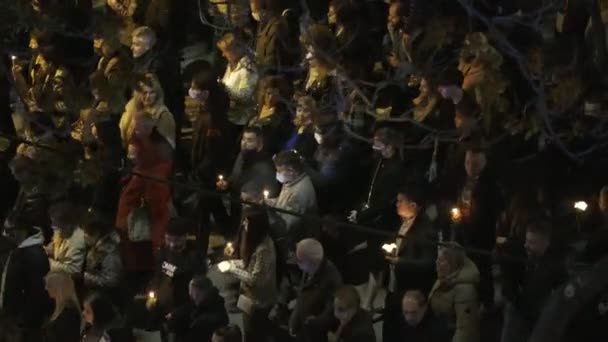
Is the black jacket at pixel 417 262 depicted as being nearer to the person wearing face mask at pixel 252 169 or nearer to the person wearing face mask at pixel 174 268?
the person wearing face mask at pixel 174 268

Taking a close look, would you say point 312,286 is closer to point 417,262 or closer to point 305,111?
point 417,262

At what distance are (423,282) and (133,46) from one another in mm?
4318

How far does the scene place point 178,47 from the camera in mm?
14609

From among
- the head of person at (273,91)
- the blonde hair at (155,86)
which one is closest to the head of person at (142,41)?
the blonde hair at (155,86)

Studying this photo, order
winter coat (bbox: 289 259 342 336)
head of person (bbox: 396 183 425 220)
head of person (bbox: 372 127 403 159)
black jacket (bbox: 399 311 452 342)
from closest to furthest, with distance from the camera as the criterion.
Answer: black jacket (bbox: 399 311 452 342)
winter coat (bbox: 289 259 342 336)
head of person (bbox: 396 183 425 220)
head of person (bbox: 372 127 403 159)

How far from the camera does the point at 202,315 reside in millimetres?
11016

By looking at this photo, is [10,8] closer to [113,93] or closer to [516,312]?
[113,93]

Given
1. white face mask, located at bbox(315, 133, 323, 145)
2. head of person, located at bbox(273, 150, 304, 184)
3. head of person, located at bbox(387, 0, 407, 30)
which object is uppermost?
head of person, located at bbox(387, 0, 407, 30)

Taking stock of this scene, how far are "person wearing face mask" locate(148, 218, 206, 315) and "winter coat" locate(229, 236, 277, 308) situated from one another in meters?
0.44

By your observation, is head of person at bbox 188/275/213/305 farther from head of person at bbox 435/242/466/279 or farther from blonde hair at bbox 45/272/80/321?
head of person at bbox 435/242/466/279

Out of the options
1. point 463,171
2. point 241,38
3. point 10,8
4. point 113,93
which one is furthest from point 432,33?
point 10,8

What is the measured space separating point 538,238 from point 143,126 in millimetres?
4042

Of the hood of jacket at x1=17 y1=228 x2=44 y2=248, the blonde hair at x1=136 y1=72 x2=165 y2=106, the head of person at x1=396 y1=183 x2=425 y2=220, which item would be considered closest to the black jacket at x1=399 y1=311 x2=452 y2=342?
the head of person at x1=396 y1=183 x2=425 y2=220

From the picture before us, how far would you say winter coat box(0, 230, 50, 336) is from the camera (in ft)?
38.0
